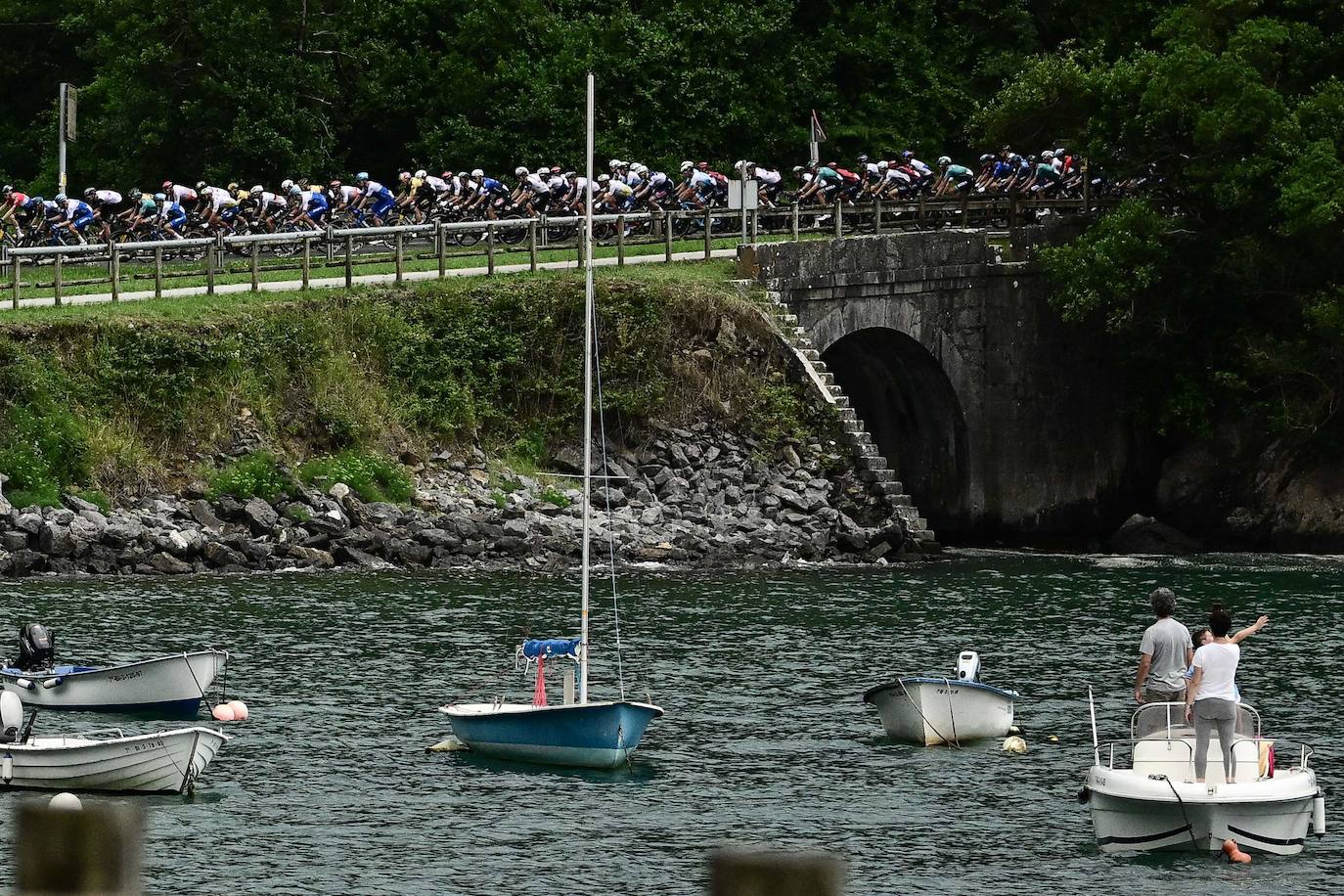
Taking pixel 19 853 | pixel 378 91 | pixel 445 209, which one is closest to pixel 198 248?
pixel 445 209

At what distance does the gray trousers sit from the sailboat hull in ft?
24.8

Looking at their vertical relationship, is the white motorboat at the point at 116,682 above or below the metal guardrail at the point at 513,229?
below

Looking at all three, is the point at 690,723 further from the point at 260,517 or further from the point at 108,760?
the point at 260,517

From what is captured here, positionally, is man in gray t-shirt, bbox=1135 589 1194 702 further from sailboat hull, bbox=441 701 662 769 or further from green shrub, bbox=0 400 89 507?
green shrub, bbox=0 400 89 507

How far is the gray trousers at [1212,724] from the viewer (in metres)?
20.2

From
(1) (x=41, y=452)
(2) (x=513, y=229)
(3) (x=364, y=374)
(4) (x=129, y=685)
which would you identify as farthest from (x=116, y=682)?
(2) (x=513, y=229)

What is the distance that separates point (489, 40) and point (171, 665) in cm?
3772

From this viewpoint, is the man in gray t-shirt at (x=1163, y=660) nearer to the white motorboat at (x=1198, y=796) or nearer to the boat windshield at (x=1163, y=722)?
the boat windshield at (x=1163, y=722)

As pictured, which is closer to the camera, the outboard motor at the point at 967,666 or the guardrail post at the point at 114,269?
the outboard motor at the point at 967,666

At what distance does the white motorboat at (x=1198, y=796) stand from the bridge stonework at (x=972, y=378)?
31217mm

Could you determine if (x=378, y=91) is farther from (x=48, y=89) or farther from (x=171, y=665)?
(x=171, y=665)

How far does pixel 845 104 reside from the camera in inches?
2618

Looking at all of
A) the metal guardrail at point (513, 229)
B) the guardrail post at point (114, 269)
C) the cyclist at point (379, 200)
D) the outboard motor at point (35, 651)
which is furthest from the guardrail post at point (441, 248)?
the outboard motor at point (35, 651)

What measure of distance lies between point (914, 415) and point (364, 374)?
1529 centimetres
